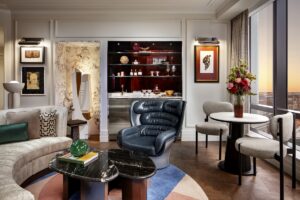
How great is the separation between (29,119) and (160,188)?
2.06 metres

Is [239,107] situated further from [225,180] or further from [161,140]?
[161,140]

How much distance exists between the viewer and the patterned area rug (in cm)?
260

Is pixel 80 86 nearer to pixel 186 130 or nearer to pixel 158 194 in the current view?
pixel 186 130

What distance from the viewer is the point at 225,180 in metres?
3.08

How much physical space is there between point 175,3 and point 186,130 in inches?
105

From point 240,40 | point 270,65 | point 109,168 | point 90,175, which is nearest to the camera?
point 90,175

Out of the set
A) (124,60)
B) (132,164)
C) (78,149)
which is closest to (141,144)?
(132,164)

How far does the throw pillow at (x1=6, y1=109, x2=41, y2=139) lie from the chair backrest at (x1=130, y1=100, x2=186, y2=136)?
1410mm

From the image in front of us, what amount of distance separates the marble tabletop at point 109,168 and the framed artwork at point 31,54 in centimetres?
339

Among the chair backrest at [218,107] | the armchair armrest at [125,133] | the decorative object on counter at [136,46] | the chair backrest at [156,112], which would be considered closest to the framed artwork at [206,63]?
the chair backrest at [218,107]

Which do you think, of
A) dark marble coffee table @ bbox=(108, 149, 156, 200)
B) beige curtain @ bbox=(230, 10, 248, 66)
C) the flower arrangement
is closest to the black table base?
the flower arrangement

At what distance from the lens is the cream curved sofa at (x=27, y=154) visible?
2.24m

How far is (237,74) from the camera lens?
3479 mm

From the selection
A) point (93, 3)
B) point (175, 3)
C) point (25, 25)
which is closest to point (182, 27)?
point (175, 3)
